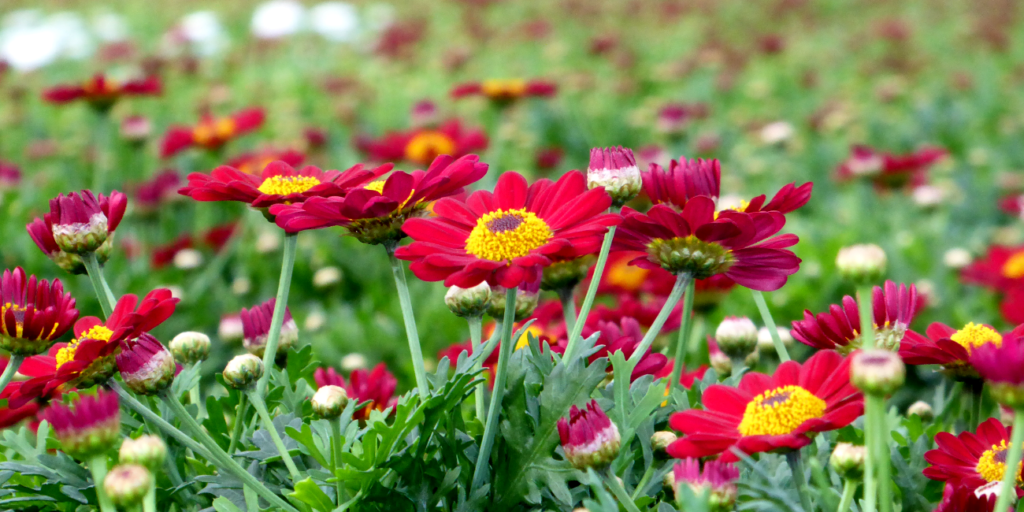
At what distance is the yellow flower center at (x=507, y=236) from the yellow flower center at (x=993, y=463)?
1.54ft

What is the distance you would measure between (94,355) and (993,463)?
2.67ft

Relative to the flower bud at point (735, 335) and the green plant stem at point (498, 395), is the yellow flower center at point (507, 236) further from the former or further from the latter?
the flower bud at point (735, 335)

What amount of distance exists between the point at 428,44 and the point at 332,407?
6.38 m

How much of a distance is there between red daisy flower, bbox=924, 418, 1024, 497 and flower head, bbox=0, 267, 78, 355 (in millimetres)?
820

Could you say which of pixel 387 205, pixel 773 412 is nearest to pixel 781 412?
pixel 773 412

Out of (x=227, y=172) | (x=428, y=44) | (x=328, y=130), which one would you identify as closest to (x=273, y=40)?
(x=428, y=44)

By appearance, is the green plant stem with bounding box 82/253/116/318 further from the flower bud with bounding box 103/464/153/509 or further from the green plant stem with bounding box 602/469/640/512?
the green plant stem with bounding box 602/469/640/512

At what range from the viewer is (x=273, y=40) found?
6758mm

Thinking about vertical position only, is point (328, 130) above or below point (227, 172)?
below

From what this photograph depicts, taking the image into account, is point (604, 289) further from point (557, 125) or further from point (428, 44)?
point (428, 44)

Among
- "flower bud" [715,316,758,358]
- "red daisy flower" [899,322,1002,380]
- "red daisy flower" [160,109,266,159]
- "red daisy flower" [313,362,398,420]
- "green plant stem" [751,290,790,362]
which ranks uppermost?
"red daisy flower" [899,322,1002,380]

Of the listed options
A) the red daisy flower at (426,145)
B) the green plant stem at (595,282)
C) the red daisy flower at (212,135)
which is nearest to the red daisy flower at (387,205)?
the green plant stem at (595,282)

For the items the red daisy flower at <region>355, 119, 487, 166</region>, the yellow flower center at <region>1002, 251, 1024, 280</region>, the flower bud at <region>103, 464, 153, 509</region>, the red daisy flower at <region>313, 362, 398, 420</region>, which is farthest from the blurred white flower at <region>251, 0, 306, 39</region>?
the flower bud at <region>103, 464, 153, 509</region>

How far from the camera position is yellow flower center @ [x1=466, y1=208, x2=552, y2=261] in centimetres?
81
